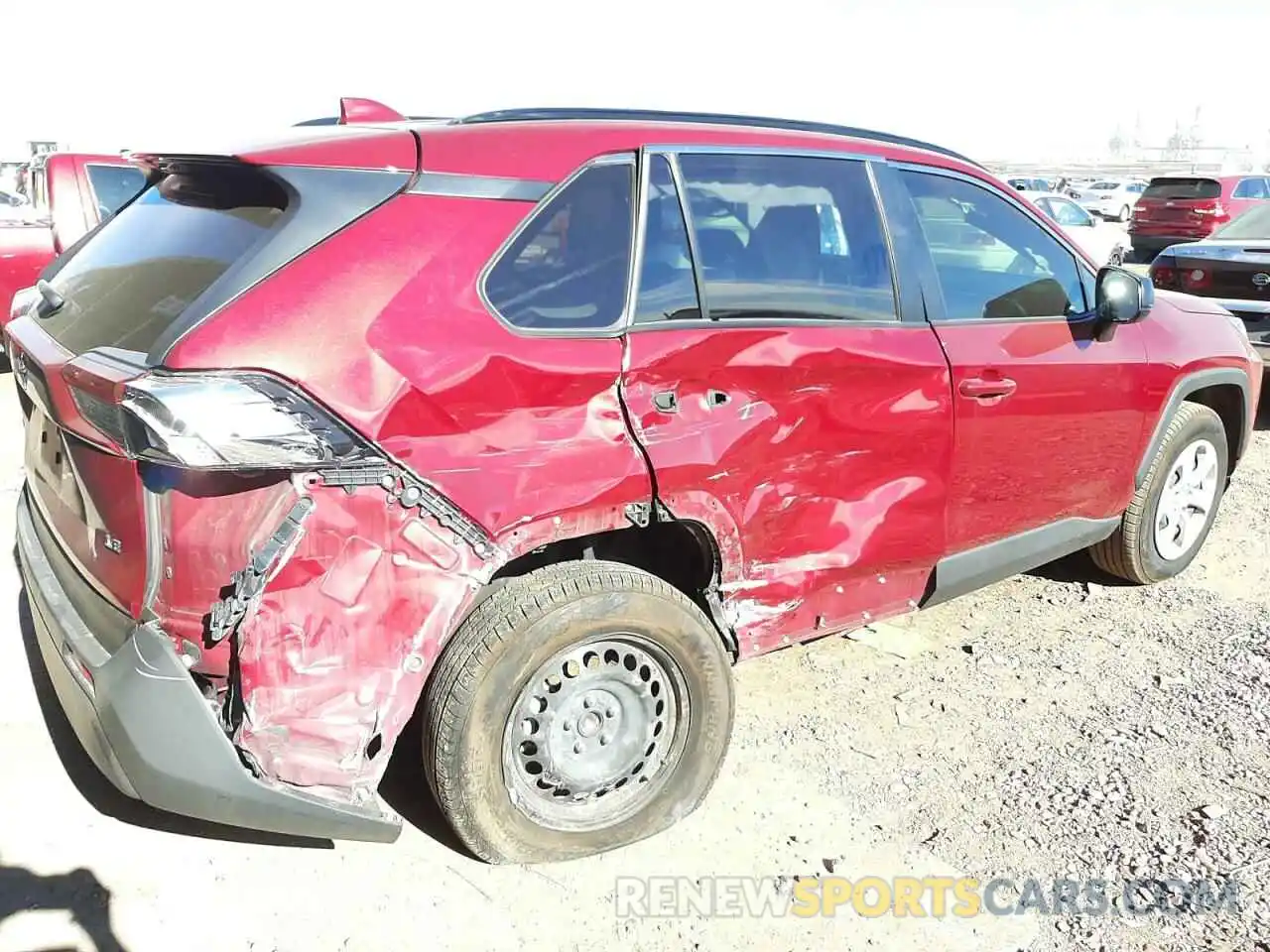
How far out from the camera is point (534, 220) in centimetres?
239

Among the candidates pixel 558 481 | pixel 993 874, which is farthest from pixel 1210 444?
pixel 558 481

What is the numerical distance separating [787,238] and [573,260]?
0.79m

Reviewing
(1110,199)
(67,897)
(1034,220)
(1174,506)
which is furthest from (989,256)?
(1110,199)

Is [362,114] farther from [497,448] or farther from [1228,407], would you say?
[1228,407]

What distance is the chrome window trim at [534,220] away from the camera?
7.60ft

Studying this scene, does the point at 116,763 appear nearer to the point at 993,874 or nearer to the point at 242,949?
the point at 242,949

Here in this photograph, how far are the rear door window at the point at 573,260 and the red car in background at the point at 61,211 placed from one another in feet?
22.6

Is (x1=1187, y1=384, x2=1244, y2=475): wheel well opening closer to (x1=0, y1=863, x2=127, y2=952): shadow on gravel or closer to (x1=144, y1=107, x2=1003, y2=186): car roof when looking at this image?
(x1=144, y1=107, x2=1003, y2=186): car roof

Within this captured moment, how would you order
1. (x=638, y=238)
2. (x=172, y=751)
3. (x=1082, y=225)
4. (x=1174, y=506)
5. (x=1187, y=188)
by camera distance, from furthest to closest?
(x=1187, y=188), (x=1082, y=225), (x=1174, y=506), (x=638, y=238), (x=172, y=751)

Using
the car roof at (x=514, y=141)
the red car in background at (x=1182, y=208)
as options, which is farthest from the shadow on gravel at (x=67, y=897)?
the red car in background at (x=1182, y=208)

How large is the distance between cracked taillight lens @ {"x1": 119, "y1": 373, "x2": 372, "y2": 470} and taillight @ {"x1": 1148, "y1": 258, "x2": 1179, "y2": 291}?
285 inches

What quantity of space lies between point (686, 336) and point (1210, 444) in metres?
3.08

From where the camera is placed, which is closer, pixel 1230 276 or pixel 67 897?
pixel 67 897

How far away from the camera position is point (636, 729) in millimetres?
2711
